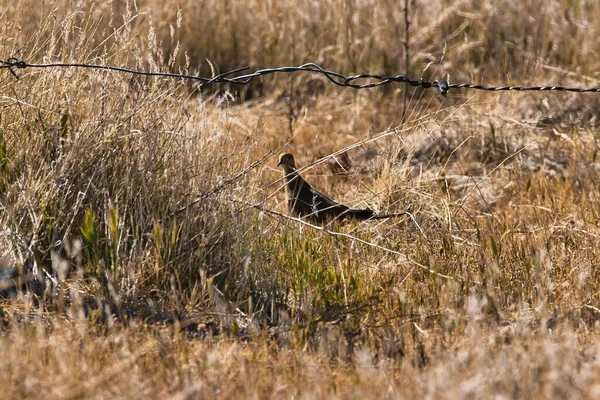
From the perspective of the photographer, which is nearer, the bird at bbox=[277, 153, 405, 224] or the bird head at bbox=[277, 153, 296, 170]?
the bird at bbox=[277, 153, 405, 224]

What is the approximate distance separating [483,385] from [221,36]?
6957mm

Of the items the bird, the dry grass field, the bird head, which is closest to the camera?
the dry grass field

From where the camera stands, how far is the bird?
5723 millimetres

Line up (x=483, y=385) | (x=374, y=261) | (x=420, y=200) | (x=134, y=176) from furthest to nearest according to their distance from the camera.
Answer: (x=420, y=200)
(x=374, y=261)
(x=134, y=176)
(x=483, y=385)

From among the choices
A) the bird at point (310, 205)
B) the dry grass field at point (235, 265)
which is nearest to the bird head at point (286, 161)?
the bird at point (310, 205)

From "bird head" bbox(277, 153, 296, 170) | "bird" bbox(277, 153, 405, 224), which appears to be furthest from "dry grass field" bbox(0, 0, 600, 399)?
"bird head" bbox(277, 153, 296, 170)

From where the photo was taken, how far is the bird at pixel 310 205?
5.72 meters

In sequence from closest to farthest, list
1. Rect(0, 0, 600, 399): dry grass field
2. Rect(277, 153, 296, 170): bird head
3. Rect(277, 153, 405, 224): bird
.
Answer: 1. Rect(0, 0, 600, 399): dry grass field
2. Rect(277, 153, 405, 224): bird
3. Rect(277, 153, 296, 170): bird head

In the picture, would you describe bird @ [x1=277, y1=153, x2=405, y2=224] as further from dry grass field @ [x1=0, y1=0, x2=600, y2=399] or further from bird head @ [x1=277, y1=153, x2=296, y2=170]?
dry grass field @ [x1=0, y1=0, x2=600, y2=399]

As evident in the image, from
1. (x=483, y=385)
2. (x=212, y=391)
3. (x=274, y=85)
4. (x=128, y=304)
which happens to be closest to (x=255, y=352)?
(x=212, y=391)

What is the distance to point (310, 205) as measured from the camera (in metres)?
5.65

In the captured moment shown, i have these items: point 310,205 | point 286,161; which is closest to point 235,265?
point 310,205

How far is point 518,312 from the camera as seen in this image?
14.4ft

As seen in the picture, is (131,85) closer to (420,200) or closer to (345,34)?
(420,200)
